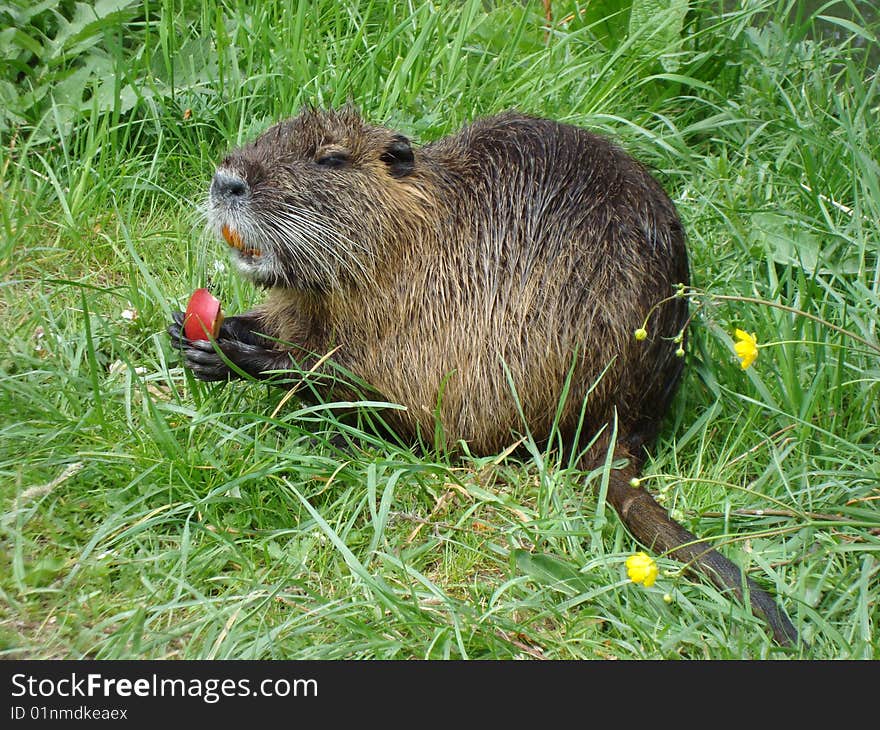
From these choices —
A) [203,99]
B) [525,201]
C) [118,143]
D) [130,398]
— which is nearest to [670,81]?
[525,201]

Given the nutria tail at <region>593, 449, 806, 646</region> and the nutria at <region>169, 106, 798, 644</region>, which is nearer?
the nutria tail at <region>593, 449, 806, 646</region>

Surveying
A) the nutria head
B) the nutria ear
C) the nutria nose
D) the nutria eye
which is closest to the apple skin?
the nutria head

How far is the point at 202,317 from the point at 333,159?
55cm

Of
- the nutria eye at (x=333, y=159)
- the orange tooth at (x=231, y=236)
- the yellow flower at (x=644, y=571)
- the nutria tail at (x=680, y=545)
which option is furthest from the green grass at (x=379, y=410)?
the nutria eye at (x=333, y=159)

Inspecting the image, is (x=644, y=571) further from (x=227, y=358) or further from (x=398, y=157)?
(x=398, y=157)

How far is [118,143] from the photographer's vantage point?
398 centimetres

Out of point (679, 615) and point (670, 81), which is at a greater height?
point (670, 81)

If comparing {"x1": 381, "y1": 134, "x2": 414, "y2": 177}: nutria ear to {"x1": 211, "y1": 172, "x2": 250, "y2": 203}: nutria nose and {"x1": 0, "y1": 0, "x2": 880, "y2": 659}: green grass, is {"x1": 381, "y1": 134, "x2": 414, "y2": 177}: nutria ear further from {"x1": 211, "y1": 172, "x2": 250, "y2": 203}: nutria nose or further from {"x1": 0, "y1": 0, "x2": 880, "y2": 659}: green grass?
{"x1": 0, "y1": 0, "x2": 880, "y2": 659}: green grass

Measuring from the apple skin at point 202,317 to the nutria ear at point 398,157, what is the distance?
0.60m

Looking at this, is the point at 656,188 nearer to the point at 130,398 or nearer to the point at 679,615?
the point at 679,615

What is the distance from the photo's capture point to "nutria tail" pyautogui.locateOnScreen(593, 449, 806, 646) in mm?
2330

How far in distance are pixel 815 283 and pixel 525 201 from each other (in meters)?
0.89

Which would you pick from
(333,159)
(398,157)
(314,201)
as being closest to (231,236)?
(314,201)

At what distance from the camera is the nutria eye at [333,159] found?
3043 mm
